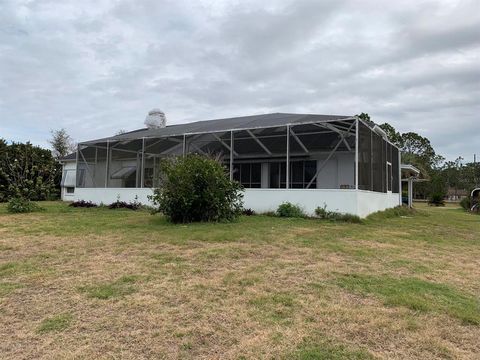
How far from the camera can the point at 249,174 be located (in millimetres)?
19109

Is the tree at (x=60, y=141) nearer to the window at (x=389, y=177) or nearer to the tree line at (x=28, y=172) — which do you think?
the tree line at (x=28, y=172)

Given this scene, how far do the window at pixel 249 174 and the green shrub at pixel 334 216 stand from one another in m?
6.98

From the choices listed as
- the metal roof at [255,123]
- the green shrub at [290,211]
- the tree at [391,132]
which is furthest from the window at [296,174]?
the tree at [391,132]

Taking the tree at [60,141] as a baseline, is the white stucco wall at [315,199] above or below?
below

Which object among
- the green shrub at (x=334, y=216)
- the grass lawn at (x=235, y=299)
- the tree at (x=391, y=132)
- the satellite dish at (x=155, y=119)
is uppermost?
the tree at (x=391, y=132)

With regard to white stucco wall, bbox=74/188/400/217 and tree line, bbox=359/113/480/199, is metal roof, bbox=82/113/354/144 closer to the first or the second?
white stucco wall, bbox=74/188/400/217

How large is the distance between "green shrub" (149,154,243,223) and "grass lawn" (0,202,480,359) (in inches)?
109

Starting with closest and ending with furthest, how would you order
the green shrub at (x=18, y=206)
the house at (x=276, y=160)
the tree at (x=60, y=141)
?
the house at (x=276, y=160) → the green shrub at (x=18, y=206) → the tree at (x=60, y=141)

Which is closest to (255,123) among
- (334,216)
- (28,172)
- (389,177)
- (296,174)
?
(296,174)

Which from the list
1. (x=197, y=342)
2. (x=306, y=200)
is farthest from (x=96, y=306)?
(x=306, y=200)

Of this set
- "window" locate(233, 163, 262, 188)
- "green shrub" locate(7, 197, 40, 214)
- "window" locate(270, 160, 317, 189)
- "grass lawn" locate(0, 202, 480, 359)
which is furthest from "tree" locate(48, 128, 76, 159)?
"grass lawn" locate(0, 202, 480, 359)

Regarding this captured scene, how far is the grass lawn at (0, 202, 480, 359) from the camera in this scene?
2803 millimetres

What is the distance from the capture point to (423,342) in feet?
9.41

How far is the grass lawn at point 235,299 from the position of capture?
2803 millimetres
